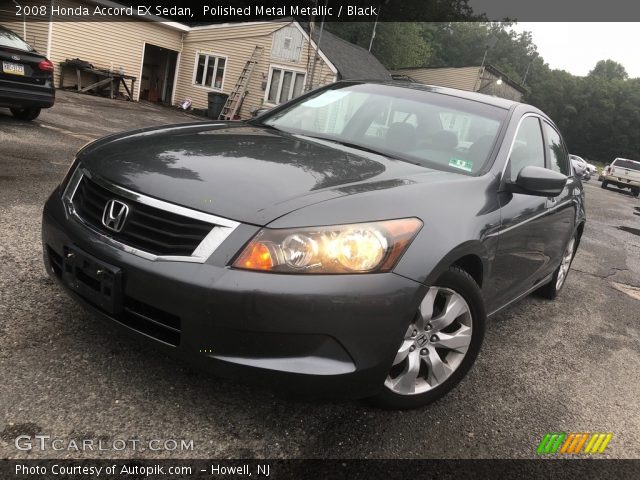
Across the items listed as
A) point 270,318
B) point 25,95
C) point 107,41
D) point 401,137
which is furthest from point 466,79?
point 270,318

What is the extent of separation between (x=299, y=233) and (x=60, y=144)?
7068mm

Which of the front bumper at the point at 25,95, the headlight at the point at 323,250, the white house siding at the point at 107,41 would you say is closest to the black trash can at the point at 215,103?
the white house siding at the point at 107,41

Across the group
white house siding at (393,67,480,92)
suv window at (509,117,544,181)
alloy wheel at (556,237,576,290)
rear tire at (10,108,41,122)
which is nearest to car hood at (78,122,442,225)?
suv window at (509,117,544,181)

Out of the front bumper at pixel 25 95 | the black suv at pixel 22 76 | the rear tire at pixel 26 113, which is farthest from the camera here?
the rear tire at pixel 26 113

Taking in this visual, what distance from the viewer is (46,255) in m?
2.41

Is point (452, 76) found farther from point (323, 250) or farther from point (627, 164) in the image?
point (323, 250)

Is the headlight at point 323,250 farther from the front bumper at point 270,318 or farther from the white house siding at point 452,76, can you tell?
the white house siding at point 452,76

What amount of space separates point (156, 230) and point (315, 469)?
108 centimetres

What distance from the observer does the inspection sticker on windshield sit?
9.06 ft

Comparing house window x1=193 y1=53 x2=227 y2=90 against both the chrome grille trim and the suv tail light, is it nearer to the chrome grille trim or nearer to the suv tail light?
the suv tail light

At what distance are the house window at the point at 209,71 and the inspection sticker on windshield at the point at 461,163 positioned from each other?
70.7 feet

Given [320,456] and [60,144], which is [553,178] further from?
[60,144]

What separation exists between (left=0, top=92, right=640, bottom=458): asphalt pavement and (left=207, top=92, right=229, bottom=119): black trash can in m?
18.0

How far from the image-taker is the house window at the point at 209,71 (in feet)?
74.6
